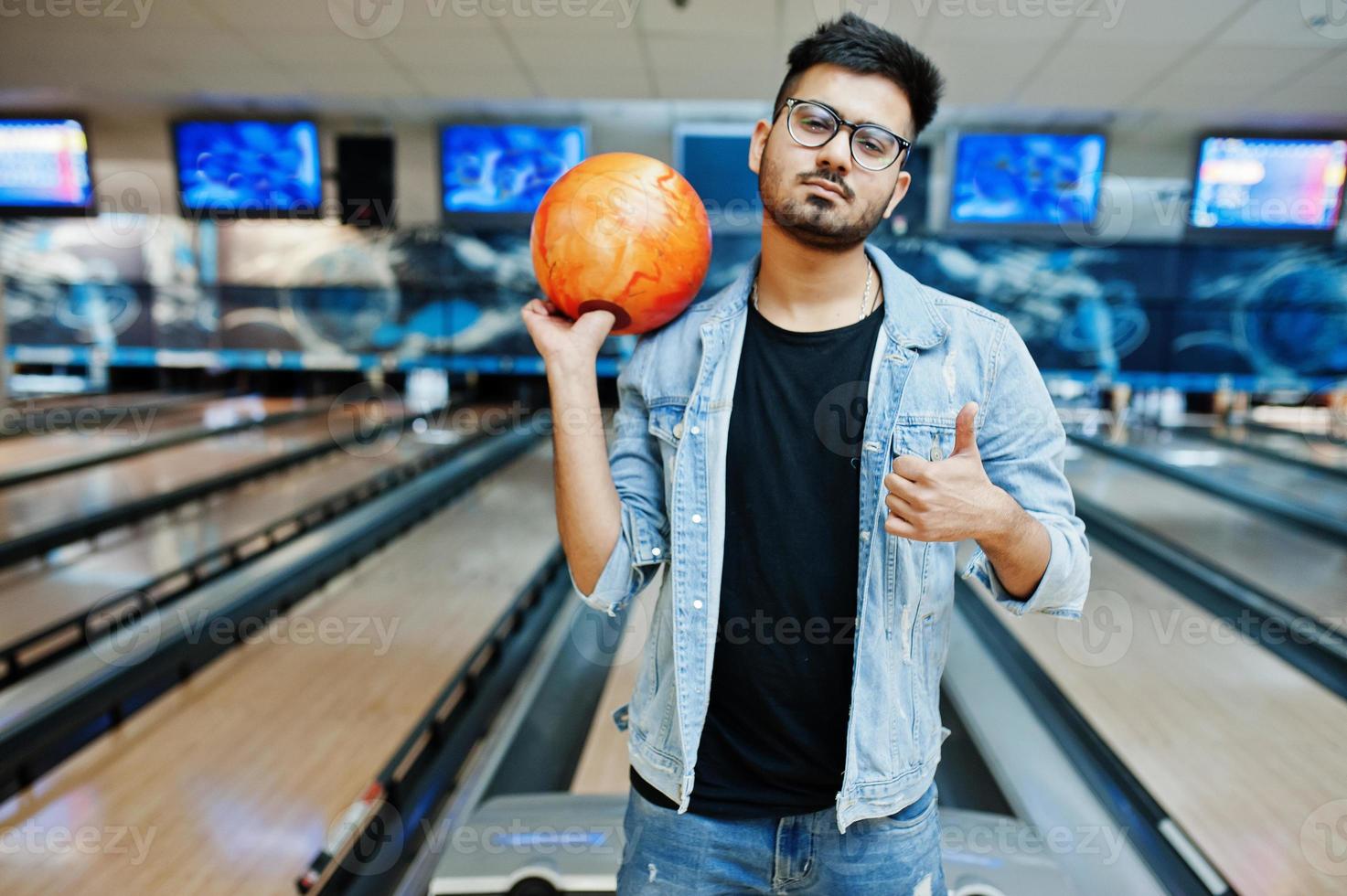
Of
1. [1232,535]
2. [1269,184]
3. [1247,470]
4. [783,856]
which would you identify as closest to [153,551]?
[783,856]

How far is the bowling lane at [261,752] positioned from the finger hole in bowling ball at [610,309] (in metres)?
1.51

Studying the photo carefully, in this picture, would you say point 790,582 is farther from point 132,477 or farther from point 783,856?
point 132,477

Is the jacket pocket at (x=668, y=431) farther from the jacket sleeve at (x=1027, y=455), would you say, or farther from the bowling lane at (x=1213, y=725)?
the bowling lane at (x=1213, y=725)

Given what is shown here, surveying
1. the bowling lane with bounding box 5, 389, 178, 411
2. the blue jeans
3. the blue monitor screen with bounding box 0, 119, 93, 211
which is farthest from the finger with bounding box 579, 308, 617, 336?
the bowling lane with bounding box 5, 389, 178, 411

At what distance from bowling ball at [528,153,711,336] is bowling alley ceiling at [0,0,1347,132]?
2.89 m

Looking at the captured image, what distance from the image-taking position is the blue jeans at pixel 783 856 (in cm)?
91

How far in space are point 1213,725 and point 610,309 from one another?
243 cm

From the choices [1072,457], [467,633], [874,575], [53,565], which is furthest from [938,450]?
[1072,457]

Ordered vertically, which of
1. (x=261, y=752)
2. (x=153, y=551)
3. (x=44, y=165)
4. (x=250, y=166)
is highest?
(x=250, y=166)

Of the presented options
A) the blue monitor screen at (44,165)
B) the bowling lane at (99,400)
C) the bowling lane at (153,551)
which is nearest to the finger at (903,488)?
the bowling lane at (153,551)

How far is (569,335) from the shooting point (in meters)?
0.95

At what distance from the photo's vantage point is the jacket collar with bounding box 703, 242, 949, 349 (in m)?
0.91

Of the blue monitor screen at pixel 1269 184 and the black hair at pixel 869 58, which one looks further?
the blue monitor screen at pixel 1269 184

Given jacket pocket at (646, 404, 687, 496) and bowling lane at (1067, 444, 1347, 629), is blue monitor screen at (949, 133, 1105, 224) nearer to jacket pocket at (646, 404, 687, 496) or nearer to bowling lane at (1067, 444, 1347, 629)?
bowling lane at (1067, 444, 1347, 629)
